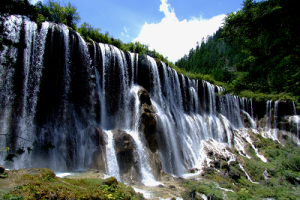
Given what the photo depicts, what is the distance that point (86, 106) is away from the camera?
12305mm

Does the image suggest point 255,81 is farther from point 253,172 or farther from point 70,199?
point 253,172

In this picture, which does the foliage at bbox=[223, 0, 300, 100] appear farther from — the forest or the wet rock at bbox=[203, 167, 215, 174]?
the wet rock at bbox=[203, 167, 215, 174]

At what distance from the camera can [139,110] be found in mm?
14000

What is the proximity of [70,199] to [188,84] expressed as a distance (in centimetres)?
2031

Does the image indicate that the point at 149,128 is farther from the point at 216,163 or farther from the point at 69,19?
the point at 69,19

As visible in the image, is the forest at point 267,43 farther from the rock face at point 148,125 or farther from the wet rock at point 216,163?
the wet rock at point 216,163

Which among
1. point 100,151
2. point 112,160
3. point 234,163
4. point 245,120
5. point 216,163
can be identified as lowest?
point 234,163

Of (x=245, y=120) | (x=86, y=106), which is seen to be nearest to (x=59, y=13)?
(x=86, y=106)

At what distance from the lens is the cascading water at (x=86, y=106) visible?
9.42m

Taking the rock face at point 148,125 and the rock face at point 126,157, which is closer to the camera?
the rock face at point 126,157

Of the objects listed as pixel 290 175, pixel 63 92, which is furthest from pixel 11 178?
pixel 290 175

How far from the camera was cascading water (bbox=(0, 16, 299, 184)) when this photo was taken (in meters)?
9.42

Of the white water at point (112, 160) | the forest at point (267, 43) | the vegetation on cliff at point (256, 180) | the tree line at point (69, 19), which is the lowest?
the vegetation on cliff at point (256, 180)

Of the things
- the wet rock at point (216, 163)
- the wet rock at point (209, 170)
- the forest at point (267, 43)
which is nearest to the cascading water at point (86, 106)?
the wet rock at point (216, 163)
